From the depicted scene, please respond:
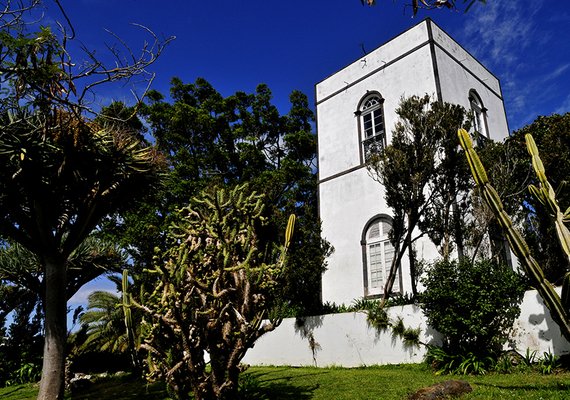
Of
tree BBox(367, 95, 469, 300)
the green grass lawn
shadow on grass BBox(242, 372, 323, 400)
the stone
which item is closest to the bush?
the green grass lawn

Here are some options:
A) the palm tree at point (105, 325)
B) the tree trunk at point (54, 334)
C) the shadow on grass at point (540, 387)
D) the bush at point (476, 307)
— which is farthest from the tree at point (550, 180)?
the palm tree at point (105, 325)

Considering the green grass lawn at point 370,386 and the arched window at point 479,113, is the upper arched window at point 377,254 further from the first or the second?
the arched window at point 479,113

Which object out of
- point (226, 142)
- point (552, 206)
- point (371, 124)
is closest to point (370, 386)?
point (552, 206)

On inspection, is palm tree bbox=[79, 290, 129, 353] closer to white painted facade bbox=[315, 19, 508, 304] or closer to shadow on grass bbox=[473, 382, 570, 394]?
white painted facade bbox=[315, 19, 508, 304]

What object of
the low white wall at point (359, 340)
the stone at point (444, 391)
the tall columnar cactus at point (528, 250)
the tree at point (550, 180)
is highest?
the tree at point (550, 180)

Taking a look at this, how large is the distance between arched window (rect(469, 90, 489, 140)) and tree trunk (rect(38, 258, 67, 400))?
15.2 metres

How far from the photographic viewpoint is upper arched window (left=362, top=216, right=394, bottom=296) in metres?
13.8

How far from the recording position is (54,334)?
7980mm

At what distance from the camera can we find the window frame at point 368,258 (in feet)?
44.5

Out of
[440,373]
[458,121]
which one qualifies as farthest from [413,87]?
[440,373]

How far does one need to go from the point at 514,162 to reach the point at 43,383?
1285 centimetres

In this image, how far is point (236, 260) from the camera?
648cm

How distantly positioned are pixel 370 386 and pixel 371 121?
11027mm

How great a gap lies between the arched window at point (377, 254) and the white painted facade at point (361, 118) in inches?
2.0
